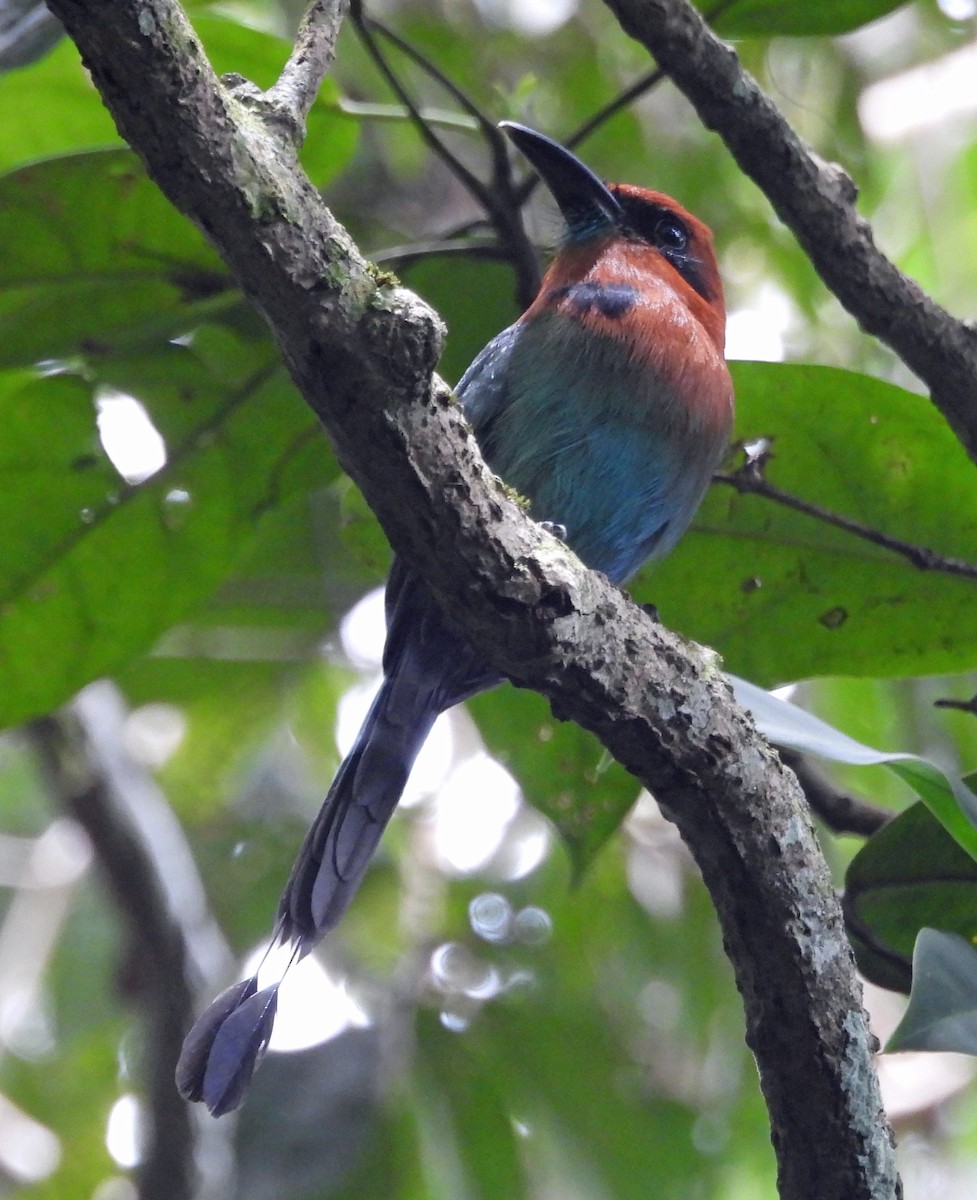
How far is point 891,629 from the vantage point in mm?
2920

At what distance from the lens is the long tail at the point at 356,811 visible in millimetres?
2541

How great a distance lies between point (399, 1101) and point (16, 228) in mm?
2165

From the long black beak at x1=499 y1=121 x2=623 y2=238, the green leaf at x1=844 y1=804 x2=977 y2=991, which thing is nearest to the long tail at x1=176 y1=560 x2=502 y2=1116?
the green leaf at x1=844 y1=804 x2=977 y2=991

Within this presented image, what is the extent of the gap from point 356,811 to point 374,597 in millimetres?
1884

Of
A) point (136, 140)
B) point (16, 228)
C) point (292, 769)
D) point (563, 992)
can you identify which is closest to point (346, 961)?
point (563, 992)

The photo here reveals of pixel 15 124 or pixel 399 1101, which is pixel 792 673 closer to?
pixel 399 1101

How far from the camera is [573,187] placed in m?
3.27

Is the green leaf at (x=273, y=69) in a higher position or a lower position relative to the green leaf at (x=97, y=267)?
higher

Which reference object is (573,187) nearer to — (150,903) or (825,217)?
(825,217)

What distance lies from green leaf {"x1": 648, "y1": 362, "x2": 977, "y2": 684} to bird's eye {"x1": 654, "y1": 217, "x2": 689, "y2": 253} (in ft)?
2.08

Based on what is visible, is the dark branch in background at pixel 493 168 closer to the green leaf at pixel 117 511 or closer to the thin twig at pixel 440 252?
the thin twig at pixel 440 252

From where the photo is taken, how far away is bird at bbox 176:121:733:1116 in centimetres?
263

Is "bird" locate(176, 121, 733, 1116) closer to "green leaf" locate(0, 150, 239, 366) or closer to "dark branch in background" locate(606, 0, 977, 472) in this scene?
"dark branch in background" locate(606, 0, 977, 472)

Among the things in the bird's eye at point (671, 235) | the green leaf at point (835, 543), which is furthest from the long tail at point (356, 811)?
the bird's eye at point (671, 235)
